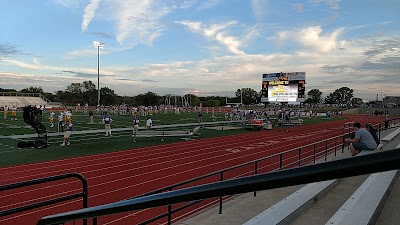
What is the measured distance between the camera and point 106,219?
7398 mm

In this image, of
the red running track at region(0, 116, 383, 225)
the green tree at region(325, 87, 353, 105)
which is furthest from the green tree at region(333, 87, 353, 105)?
the red running track at region(0, 116, 383, 225)

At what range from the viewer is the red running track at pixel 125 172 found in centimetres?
824

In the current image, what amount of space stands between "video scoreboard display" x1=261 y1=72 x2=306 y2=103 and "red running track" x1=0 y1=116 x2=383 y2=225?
1752 cm

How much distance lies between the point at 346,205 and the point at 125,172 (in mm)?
8108

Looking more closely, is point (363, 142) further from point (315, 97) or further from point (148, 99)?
point (315, 97)

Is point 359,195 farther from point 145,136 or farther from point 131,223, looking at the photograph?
point 145,136

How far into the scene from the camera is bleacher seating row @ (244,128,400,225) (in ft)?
17.2

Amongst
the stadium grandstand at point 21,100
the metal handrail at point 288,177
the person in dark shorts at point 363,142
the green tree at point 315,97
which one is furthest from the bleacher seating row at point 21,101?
the green tree at point 315,97

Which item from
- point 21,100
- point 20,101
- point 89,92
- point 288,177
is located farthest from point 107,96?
point 288,177

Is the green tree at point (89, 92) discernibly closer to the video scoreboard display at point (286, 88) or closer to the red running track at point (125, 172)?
the video scoreboard display at point (286, 88)

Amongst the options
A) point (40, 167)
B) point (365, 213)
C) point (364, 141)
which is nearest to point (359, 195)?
point (365, 213)

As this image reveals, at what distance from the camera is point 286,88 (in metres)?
35.8

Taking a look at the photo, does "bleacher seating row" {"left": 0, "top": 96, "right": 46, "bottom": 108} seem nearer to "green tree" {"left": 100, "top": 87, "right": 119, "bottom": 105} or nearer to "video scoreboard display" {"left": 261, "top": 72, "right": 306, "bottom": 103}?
"green tree" {"left": 100, "top": 87, "right": 119, "bottom": 105}

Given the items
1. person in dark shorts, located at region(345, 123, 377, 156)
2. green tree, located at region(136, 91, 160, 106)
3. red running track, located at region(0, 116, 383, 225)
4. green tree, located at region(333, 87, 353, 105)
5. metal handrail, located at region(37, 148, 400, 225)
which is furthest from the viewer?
green tree, located at region(333, 87, 353, 105)
